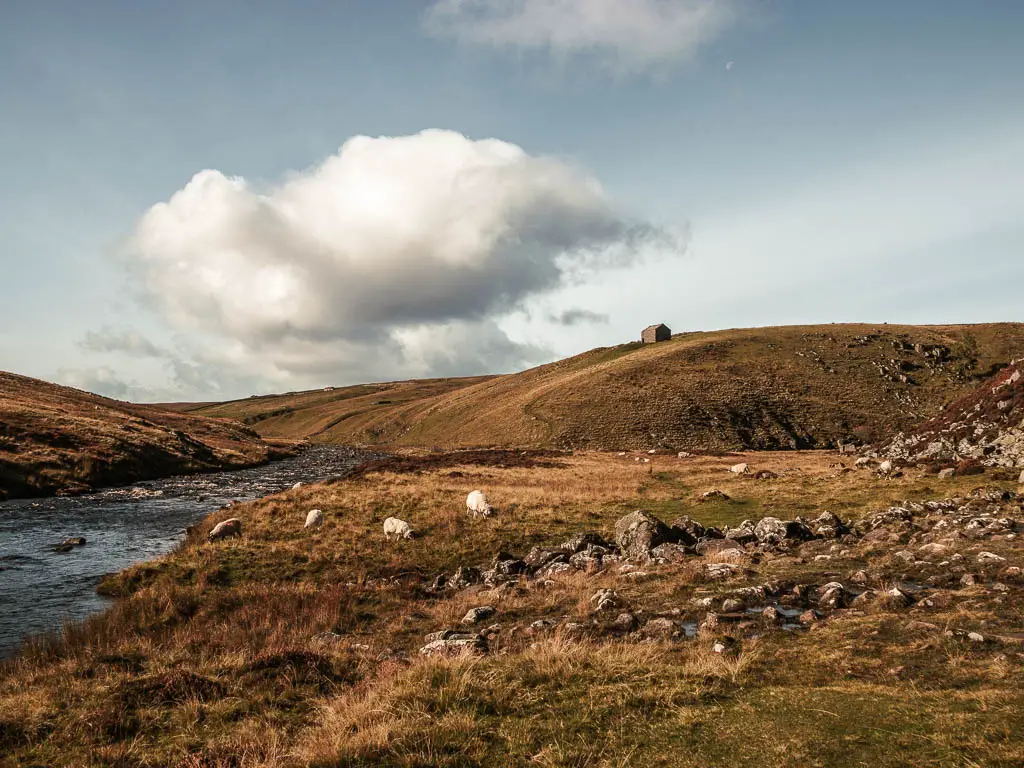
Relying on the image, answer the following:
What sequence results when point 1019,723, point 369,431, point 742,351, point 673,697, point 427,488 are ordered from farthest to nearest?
point 369,431
point 742,351
point 427,488
point 673,697
point 1019,723

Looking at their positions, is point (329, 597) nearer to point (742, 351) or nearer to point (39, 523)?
point (39, 523)

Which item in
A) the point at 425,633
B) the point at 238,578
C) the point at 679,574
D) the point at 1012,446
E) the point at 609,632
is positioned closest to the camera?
the point at 609,632

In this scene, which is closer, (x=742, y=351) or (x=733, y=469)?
(x=733, y=469)

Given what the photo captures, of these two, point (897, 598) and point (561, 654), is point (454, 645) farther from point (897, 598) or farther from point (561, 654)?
point (897, 598)

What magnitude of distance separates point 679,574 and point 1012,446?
25.0 m

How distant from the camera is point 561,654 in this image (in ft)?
28.8

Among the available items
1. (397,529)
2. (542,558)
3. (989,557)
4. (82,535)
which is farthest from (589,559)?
(82,535)

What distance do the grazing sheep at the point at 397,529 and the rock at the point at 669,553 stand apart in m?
10.2

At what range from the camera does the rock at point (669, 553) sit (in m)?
16.5

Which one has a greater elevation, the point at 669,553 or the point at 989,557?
the point at 989,557

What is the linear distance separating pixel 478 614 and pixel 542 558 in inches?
226

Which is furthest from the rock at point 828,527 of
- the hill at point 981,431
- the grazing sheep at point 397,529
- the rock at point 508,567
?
the grazing sheep at point 397,529

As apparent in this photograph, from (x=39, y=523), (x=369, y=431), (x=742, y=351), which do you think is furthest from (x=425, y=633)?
(x=369, y=431)

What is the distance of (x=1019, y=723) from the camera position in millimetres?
5875
